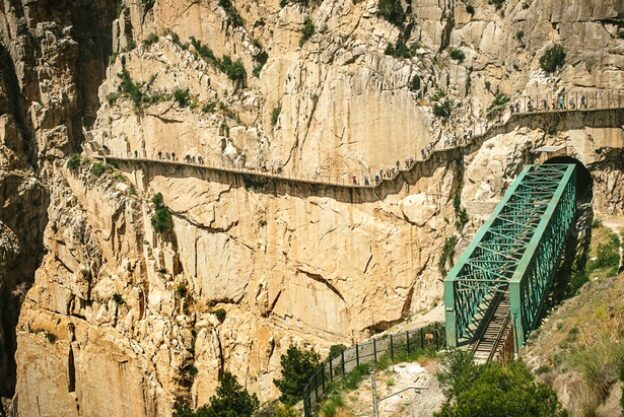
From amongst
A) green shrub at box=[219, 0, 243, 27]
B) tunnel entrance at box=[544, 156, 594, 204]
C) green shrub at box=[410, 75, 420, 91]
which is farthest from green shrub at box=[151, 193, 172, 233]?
tunnel entrance at box=[544, 156, 594, 204]

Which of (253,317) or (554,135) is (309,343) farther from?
(554,135)

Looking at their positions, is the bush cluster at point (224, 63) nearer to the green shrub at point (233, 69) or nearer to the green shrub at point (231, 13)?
the green shrub at point (233, 69)

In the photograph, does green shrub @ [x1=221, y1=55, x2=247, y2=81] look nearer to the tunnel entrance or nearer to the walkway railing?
the walkway railing

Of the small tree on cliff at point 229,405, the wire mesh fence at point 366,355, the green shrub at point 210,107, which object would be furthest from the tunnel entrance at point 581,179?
the green shrub at point 210,107

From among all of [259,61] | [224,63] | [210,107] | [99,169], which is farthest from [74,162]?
[259,61]

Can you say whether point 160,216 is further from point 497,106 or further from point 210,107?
point 497,106
